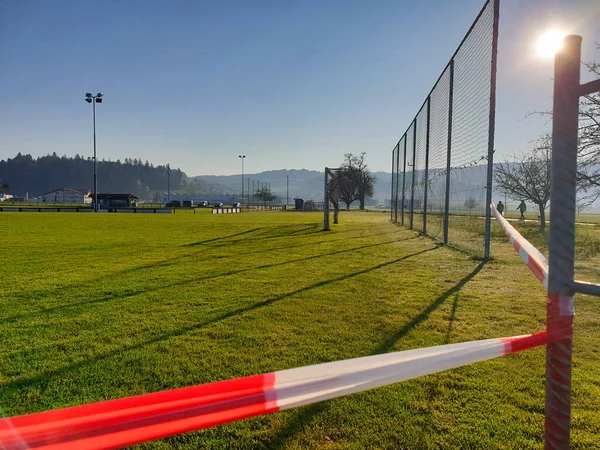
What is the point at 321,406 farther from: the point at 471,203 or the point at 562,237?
the point at 471,203

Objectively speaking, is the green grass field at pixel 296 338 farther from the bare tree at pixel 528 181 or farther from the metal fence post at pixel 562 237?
the bare tree at pixel 528 181

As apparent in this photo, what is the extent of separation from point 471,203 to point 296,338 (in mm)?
9689

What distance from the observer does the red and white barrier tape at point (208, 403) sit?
1.04 meters

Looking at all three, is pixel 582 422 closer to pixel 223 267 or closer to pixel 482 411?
pixel 482 411

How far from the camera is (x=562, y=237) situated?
1354mm

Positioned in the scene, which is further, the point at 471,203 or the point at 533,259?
the point at 471,203

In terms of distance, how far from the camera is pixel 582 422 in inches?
94.0

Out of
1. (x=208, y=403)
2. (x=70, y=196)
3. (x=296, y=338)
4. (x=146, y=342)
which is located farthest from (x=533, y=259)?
(x=70, y=196)

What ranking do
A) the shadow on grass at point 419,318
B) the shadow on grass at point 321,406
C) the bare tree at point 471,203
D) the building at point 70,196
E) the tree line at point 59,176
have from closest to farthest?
the shadow on grass at point 321,406, the shadow on grass at point 419,318, the bare tree at point 471,203, the building at point 70,196, the tree line at point 59,176

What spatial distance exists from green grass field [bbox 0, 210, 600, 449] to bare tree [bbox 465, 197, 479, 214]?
10.9 feet

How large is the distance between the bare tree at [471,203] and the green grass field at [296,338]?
3.31 m


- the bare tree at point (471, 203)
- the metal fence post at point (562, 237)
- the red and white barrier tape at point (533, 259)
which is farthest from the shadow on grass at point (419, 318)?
the bare tree at point (471, 203)

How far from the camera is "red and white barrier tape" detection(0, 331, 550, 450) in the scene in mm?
1041

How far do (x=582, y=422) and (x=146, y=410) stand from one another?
271 cm
